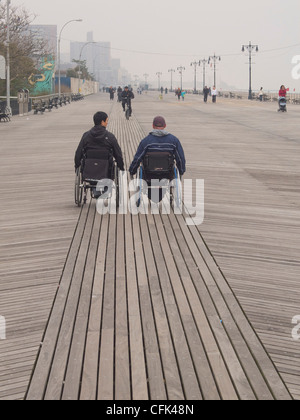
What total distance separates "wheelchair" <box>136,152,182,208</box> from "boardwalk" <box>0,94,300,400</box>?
599mm

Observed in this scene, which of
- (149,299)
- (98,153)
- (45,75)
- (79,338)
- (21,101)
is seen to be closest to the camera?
(79,338)

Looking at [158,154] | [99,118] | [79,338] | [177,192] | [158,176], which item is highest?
[99,118]

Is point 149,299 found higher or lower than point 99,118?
lower

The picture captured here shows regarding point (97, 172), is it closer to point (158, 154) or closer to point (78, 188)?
point (78, 188)

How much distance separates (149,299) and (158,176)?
385 cm

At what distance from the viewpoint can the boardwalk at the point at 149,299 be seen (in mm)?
4000

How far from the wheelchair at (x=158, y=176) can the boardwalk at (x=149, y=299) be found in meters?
0.60

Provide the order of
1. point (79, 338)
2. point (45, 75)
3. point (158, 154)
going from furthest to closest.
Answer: point (45, 75) → point (158, 154) → point (79, 338)

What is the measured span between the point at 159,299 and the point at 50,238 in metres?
2.46

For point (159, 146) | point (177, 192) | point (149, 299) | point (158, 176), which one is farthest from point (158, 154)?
point (149, 299)

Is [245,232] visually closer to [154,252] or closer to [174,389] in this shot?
[154,252]

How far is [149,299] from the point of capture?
5.42 metres

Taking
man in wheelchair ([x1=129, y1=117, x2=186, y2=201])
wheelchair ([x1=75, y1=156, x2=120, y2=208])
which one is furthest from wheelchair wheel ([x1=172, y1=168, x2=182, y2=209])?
wheelchair ([x1=75, y1=156, x2=120, y2=208])

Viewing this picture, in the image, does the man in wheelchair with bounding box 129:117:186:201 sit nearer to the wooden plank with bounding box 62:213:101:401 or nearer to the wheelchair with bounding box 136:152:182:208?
the wheelchair with bounding box 136:152:182:208
